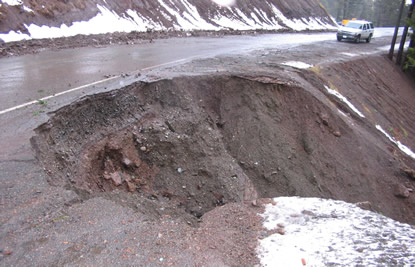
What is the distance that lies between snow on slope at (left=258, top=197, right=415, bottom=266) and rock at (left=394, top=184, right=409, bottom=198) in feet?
17.1

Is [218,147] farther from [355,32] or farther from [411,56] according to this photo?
[355,32]

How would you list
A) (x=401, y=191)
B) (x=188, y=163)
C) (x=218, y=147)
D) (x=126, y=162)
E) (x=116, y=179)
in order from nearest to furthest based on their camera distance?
(x=116, y=179), (x=126, y=162), (x=188, y=163), (x=218, y=147), (x=401, y=191)

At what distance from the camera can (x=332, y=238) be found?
12.4 ft

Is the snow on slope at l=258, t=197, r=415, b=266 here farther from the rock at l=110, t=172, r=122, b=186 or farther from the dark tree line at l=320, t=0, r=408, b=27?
the dark tree line at l=320, t=0, r=408, b=27

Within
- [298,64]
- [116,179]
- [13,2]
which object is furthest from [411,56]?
[13,2]

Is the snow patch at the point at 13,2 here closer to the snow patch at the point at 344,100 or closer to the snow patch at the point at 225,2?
the snow patch at the point at 344,100

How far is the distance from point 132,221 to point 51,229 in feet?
2.86

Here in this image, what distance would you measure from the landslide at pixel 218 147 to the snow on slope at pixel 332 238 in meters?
1.68

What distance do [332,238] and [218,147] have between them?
419 cm

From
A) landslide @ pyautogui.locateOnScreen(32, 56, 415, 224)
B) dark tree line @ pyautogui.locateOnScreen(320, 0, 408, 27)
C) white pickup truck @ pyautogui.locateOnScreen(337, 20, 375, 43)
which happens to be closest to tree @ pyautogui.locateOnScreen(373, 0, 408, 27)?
dark tree line @ pyautogui.locateOnScreen(320, 0, 408, 27)

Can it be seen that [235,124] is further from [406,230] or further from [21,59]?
[21,59]

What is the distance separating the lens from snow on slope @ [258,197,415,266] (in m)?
3.36

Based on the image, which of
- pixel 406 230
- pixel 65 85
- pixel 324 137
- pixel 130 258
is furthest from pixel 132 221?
pixel 324 137

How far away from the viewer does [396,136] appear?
39.7 ft
